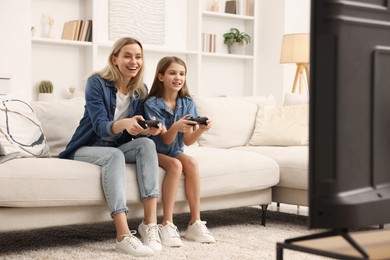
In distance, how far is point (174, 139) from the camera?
3.16 meters

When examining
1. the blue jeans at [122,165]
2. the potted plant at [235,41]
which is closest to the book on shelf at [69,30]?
the potted plant at [235,41]

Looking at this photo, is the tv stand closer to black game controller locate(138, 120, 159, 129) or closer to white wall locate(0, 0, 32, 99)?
black game controller locate(138, 120, 159, 129)

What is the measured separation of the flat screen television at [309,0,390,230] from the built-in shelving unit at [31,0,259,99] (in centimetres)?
471

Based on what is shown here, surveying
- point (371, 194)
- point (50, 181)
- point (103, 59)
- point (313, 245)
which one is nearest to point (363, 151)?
point (371, 194)

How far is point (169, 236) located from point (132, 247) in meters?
0.29

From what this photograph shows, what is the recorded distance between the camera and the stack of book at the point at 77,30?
567 centimetres

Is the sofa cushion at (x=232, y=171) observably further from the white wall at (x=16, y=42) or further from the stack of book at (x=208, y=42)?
the stack of book at (x=208, y=42)

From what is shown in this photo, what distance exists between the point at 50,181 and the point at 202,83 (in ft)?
13.8

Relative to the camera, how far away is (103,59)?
6.02 meters

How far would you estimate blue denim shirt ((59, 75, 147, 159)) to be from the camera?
2.92 meters

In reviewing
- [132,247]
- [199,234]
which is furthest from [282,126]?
[132,247]

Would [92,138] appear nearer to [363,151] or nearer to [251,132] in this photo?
[251,132]

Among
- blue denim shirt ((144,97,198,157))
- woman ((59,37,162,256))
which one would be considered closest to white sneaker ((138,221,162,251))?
woman ((59,37,162,256))

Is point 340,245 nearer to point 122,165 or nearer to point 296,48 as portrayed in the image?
point 122,165
